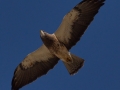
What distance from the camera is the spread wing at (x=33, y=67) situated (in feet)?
48.4

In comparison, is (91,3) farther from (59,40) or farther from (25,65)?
(25,65)

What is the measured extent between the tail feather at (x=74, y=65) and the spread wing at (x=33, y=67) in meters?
0.60

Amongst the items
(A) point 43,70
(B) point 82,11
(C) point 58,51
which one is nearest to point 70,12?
(B) point 82,11

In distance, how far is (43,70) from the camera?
581 inches

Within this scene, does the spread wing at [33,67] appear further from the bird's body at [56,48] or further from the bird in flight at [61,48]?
the bird's body at [56,48]

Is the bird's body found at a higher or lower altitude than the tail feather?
higher

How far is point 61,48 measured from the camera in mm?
14000

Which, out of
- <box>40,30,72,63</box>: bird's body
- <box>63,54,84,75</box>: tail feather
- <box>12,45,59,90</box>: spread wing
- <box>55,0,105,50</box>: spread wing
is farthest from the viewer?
<box>12,45,59,90</box>: spread wing

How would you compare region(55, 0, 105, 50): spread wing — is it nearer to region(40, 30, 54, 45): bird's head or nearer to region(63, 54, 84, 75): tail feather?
region(40, 30, 54, 45): bird's head

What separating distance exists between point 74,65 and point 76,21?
1.37 metres

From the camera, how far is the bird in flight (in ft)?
45.1

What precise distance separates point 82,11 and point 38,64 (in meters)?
2.42

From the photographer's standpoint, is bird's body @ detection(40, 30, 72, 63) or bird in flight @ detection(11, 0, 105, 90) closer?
bird in flight @ detection(11, 0, 105, 90)

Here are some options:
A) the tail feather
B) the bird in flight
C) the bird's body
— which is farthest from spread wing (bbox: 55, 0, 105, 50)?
the tail feather
